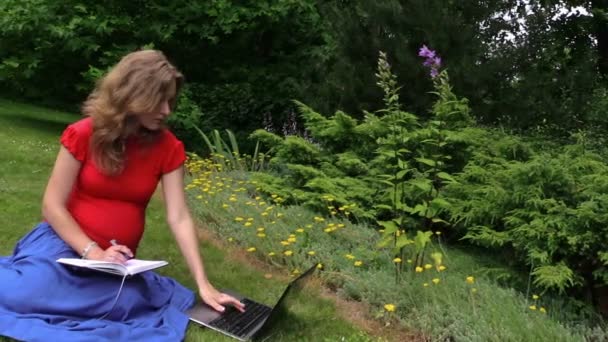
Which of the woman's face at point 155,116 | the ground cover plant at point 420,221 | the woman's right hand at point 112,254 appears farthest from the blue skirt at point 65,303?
the ground cover plant at point 420,221

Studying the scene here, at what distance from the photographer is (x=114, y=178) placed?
2934 millimetres

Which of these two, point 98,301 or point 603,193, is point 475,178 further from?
point 98,301

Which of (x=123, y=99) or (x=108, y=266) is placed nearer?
→ (x=108, y=266)

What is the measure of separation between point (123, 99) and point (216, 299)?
104 centimetres

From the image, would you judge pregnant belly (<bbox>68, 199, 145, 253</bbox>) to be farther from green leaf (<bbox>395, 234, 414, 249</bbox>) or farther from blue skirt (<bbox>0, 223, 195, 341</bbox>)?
green leaf (<bbox>395, 234, 414, 249</bbox>)

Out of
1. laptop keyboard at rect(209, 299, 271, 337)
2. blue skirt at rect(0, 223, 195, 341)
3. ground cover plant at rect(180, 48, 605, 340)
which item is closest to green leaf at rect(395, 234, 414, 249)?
ground cover plant at rect(180, 48, 605, 340)

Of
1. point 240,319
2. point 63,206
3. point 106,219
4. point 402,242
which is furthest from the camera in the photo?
point 402,242

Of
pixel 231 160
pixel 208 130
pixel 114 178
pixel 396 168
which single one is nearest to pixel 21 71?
pixel 208 130

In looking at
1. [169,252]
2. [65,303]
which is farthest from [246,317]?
[169,252]

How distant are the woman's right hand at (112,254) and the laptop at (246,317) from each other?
472 mm

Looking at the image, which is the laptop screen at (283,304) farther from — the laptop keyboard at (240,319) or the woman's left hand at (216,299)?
the woman's left hand at (216,299)

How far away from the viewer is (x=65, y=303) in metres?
2.68

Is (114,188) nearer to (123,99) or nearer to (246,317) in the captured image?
(123,99)

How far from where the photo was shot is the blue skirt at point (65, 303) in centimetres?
259
